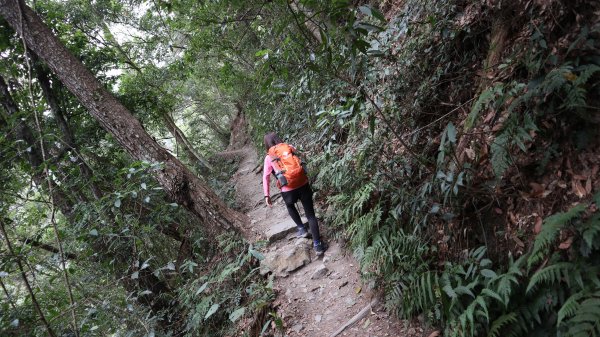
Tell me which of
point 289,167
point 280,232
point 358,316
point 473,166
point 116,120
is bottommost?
point 358,316

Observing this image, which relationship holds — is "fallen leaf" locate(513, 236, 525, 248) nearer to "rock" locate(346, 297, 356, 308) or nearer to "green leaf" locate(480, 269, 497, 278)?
"green leaf" locate(480, 269, 497, 278)

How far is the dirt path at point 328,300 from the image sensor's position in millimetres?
4168

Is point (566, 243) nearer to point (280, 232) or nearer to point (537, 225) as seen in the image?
point (537, 225)

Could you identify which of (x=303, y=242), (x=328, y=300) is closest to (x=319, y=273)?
(x=328, y=300)

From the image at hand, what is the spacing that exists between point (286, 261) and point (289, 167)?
1581mm

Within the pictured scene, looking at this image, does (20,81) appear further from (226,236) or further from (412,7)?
(412,7)

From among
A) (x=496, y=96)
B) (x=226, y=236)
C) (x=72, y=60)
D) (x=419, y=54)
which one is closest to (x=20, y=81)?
(x=72, y=60)

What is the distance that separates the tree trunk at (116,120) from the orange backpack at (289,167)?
2.03 metres

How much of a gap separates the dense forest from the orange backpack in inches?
25.3

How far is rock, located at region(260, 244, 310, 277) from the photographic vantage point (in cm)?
566

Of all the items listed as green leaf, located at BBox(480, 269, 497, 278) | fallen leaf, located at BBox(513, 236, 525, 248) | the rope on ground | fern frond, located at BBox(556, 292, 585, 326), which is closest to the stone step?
the rope on ground

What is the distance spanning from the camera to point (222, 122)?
96.4 ft

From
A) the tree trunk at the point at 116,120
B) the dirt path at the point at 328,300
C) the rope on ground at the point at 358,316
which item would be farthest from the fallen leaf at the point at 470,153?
the tree trunk at the point at 116,120

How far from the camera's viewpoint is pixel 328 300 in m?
4.91
